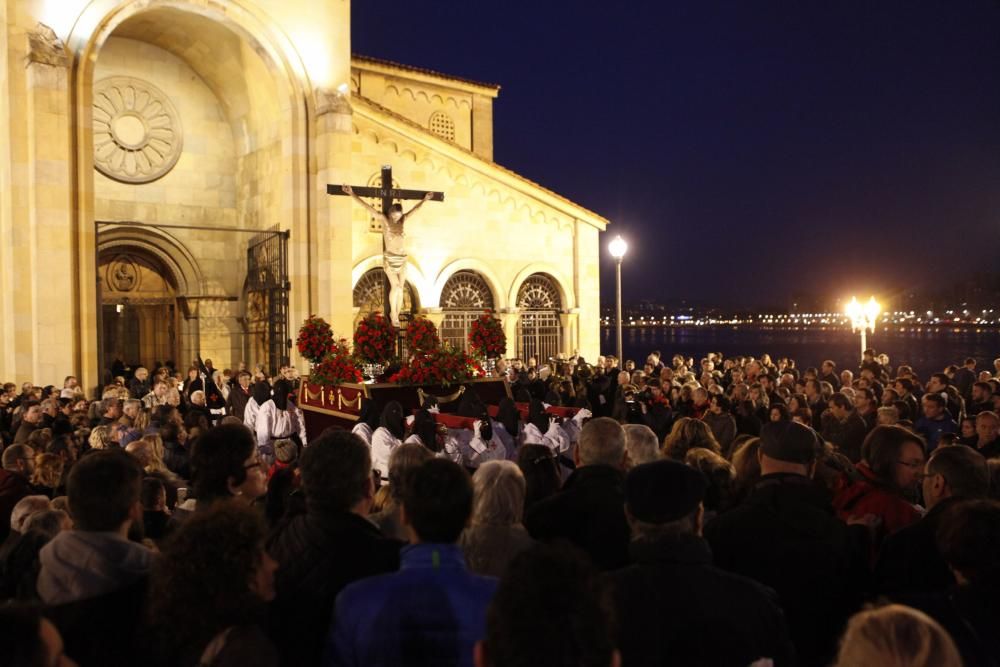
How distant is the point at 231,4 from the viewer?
18516 millimetres

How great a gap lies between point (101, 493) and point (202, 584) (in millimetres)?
989

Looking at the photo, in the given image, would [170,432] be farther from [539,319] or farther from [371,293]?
[539,319]

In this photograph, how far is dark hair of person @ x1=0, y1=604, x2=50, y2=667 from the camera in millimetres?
2129

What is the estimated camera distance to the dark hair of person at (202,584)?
2488 mm

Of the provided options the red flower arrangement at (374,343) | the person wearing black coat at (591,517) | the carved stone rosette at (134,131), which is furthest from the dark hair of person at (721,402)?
the carved stone rosette at (134,131)

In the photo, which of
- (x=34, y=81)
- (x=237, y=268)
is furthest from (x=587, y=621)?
(x=237, y=268)

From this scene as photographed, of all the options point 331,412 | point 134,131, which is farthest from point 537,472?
point 134,131

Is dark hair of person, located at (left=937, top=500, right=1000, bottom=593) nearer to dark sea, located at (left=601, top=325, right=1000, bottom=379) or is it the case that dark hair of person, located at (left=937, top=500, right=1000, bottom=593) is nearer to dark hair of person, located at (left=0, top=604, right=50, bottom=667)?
dark hair of person, located at (left=0, top=604, right=50, bottom=667)

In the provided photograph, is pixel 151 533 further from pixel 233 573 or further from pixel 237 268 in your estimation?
pixel 237 268

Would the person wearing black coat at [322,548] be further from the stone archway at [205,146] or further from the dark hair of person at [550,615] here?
the stone archway at [205,146]

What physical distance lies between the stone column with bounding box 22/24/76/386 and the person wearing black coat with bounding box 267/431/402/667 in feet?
48.3

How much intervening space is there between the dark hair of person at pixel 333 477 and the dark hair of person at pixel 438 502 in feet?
1.56

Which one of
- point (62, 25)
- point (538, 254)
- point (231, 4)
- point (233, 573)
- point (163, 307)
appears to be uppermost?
point (231, 4)

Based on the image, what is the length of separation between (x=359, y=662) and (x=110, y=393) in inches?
397
